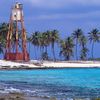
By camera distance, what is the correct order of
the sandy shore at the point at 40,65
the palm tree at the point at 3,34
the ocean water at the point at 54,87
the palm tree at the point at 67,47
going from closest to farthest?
the ocean water at the point at 54,87 → the sandy shore at the point at 40,65 → the palm tree at the point at 3,34 → the palm tree at the point at 67,47

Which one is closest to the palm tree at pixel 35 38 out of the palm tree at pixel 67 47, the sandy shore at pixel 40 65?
the palm tree at pixel 67 47

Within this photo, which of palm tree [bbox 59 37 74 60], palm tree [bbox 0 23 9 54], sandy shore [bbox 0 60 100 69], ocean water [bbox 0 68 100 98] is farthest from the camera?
palm tree [bbox 59 37 74 60]

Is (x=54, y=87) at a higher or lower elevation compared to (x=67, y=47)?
lower

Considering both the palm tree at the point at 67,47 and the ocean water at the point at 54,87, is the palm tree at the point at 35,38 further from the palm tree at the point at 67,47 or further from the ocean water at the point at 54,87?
the ocean water at the point at 54,87

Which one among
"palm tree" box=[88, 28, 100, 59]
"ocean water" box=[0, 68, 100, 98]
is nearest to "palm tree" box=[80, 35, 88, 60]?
"palm tree" box=[88, 28, 100, 59]

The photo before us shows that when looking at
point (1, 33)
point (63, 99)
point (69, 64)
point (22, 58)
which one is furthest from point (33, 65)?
point (63, 99)

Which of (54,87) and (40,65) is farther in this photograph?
(40,65)

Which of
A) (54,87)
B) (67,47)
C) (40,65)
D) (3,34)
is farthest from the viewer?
(67,47)

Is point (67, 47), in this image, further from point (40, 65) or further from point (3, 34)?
point (40, 65)

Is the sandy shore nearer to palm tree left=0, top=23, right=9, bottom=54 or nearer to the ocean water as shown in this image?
palm tree left=0, top=23, right=9, bottom=54

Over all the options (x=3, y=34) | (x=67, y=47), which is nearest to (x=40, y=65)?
(x=3, y=34)

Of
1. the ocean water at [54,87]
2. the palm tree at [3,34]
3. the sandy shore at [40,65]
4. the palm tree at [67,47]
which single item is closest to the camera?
the ocean water at [54,87]

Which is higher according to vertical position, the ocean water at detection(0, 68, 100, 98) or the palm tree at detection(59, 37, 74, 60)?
the palm tree at detection(59, 37, 74, 60)

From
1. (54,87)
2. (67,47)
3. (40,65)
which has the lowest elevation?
(40,65)
